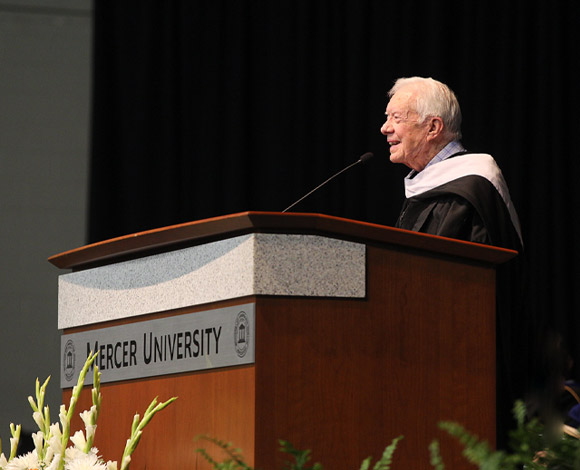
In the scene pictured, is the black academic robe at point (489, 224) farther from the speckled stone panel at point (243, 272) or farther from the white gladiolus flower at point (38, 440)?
the white gladiolus flower at point (38, 440)

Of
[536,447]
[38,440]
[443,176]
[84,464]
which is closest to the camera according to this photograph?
[536,447]

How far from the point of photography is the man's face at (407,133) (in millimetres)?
3010

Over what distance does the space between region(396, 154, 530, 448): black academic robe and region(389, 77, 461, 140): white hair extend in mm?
164

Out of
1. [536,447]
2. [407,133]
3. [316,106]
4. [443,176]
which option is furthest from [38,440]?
[316,106]

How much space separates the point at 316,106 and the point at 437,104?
2.25 metres

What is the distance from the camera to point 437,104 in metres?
3.00

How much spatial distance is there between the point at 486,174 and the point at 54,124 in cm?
277

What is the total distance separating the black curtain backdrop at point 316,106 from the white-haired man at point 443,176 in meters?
2.01

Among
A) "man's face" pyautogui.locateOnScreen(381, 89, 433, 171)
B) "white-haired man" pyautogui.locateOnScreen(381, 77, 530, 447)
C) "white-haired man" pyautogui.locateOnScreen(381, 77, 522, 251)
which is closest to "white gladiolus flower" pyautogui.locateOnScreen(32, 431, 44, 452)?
"white-haired man" pyautogui.locateOnScreen(381, 77, 530, 447)

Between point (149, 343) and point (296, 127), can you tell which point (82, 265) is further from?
point (296, 127)

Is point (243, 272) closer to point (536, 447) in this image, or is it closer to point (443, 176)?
point (536, 447)

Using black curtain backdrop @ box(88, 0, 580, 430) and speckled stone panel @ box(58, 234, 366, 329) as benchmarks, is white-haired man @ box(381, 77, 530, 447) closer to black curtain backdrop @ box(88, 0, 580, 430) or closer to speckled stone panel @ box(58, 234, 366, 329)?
speckled stone panel @ box(58, 234, 366, 329)

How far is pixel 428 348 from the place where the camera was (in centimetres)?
196

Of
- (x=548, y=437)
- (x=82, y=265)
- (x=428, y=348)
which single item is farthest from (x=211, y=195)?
(x=548, y=437)
